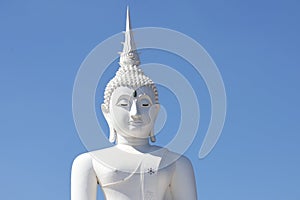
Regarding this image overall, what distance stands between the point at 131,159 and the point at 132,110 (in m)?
0.95

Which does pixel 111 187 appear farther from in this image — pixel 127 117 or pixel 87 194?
pixel 127 117

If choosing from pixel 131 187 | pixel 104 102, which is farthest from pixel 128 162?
pixel 104 102

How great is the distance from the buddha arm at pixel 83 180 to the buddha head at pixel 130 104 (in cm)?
76

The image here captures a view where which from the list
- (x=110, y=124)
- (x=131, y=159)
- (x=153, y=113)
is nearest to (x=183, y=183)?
(x=131, y=159)

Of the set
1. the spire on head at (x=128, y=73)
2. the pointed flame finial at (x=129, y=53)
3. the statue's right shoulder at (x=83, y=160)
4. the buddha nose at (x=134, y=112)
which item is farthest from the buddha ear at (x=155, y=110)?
the statue's right shoulder at (x=83, y=160)

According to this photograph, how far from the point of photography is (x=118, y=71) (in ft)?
40.7

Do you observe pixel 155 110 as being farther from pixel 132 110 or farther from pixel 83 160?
pixel 83 160

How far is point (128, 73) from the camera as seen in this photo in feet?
40.0

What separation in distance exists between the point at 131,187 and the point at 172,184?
96 centimetres

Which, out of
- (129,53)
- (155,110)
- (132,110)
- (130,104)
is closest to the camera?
(132,110)

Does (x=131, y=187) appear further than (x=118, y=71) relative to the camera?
No

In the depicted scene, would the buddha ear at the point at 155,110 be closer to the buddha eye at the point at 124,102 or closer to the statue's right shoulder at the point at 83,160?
the buddha eye at the point at 124,102

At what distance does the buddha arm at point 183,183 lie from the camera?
12.0 metres

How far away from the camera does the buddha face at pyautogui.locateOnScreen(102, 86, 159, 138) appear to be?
11.9m
